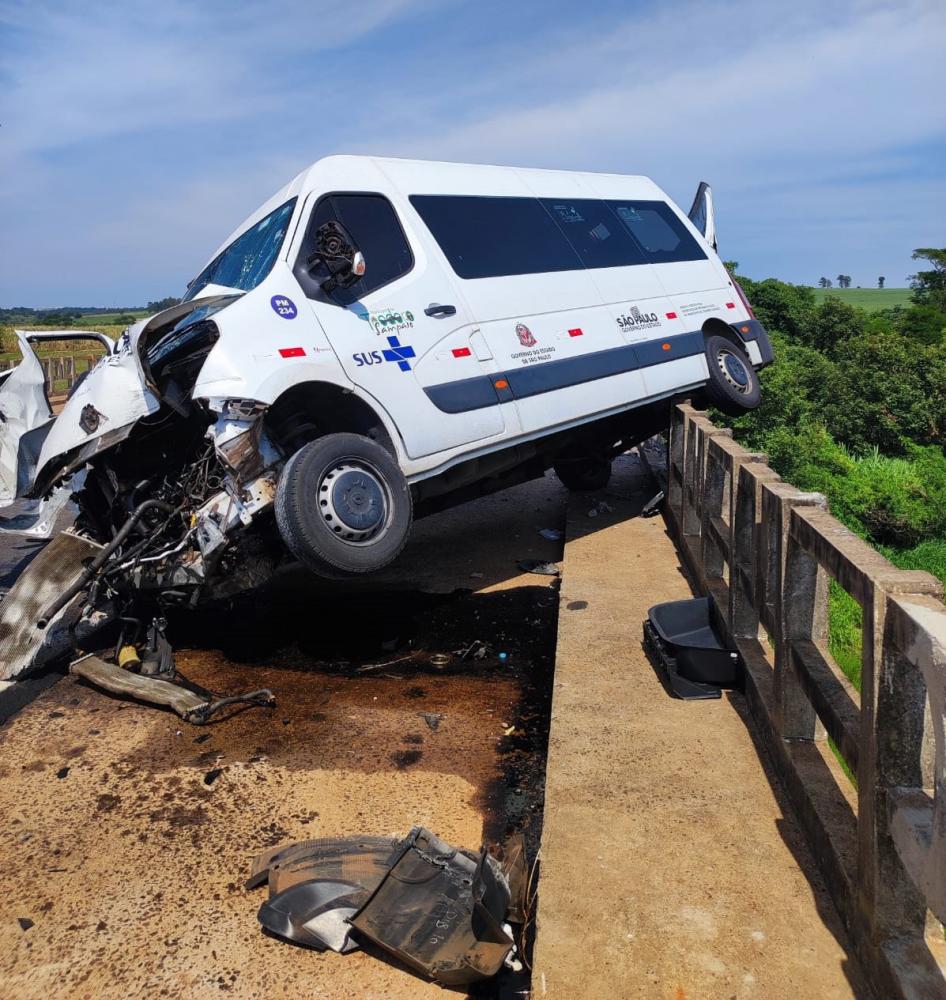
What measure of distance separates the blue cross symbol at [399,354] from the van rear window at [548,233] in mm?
786

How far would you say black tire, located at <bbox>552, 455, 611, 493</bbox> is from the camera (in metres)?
9.44

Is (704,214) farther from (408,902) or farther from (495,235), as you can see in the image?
(408,902)

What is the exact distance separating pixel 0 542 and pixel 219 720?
19.3 feet

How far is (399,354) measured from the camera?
17.9 ft

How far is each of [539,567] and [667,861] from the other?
474 cm

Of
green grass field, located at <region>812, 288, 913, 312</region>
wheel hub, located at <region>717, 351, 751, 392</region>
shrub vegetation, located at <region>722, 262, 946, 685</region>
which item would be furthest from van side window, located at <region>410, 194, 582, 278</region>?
green grass field, located at <region>812, 288, 913, 312</region>

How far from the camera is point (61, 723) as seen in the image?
210 inches

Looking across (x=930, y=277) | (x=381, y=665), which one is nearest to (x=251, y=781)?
(x=381, y=665)

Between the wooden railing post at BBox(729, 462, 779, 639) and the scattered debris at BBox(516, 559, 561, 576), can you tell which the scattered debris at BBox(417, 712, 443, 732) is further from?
the scattered debris at BBox(516, 559, 561, 576)

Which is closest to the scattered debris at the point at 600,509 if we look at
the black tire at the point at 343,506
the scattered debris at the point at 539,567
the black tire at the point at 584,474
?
the black tire at the point at 584,474

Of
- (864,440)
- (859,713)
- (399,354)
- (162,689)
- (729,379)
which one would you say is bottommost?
(864,440)

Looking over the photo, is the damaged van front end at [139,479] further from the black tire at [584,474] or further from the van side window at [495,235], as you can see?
the black tire at [584,474]

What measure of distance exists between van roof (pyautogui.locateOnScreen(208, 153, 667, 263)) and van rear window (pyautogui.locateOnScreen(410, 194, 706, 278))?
83mm

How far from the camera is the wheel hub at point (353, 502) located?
486cm
